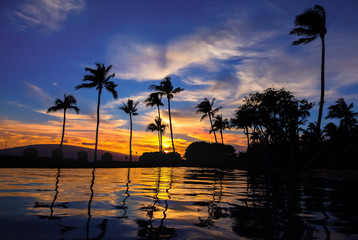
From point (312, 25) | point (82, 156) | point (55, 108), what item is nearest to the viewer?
point (312, 25)

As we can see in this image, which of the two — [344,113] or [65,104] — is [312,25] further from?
[65,104]

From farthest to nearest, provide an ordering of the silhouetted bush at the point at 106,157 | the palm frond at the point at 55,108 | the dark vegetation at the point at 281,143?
the palm frond at the point at 55,108
the silhouetted bush at the point at 106,157
the dark vegetation at the point at 281,143

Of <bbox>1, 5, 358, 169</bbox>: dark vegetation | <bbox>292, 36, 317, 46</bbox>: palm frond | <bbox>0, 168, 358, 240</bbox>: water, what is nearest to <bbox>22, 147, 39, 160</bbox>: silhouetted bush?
<bbox>1, 5, 358, 169</bbox>: dark vegetation

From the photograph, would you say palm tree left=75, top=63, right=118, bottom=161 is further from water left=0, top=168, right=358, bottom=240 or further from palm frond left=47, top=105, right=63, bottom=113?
water left=0, top=168, right=358, bottom=240

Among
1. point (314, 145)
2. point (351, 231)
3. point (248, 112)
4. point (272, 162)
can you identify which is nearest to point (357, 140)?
point (314, 145)

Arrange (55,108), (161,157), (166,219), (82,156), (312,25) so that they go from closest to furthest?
(166,219) → (312,25) → (82,156) → (55,108) → (161,157)

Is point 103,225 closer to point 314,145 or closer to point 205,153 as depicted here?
point 314,145

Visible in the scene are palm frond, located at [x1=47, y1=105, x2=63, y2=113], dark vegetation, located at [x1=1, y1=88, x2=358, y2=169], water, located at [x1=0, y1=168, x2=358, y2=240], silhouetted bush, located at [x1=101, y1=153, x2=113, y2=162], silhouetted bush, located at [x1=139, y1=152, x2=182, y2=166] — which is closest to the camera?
water, located at [x1=0, y1=168, x2=358, y2=240]

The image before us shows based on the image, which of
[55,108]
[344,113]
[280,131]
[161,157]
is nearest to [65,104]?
[55,108]

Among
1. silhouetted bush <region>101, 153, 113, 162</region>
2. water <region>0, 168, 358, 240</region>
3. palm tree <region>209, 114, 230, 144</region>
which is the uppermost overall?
palm tree <region>209, 114, 230, 144</region>

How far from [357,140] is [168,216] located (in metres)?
26.0

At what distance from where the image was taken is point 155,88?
41.1m

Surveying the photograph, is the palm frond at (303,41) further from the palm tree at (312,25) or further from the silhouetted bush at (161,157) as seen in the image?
the silhouetted bush at (161,157)

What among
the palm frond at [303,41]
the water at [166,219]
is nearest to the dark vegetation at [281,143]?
the palm frond at [303,41]
